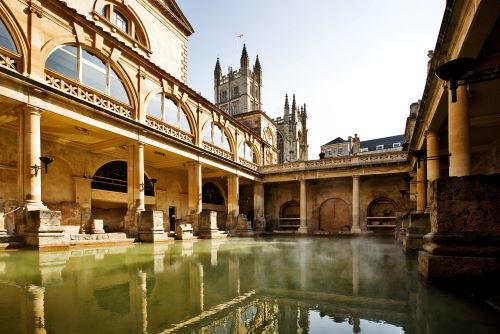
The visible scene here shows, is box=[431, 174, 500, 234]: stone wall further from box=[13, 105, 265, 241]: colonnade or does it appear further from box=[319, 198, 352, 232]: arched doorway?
box=[319, 198, 352, 232]: arched doorway

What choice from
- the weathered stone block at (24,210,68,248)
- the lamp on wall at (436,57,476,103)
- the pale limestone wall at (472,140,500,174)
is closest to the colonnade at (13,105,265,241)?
the weathered stone block at (24,210,68,248)

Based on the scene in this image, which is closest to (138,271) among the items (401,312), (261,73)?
(401,312)

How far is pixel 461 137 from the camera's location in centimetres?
677

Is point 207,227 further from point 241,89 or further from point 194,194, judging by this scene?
point 241,89

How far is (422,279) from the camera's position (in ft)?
14.2

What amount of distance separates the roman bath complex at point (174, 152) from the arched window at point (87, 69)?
54mm

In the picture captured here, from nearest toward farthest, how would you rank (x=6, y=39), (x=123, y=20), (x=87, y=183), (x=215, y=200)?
(x=6, y=39)
(x=87, y=183)
(x=123, y=20)
(x=215, y=200)

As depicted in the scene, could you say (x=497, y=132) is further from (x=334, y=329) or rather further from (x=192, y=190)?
(x=192, y=190)

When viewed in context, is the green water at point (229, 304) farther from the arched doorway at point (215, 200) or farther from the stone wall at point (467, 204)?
the arched doorway at point (215, 200)

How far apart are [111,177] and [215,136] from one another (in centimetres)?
752

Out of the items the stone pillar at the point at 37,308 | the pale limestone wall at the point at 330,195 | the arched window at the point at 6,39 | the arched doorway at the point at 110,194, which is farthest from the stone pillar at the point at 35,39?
the pale limestone wall at the point at 330,195

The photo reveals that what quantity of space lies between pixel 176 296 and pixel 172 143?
45.0 ft

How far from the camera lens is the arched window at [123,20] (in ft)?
53.2

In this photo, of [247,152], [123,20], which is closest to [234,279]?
[123,20]
